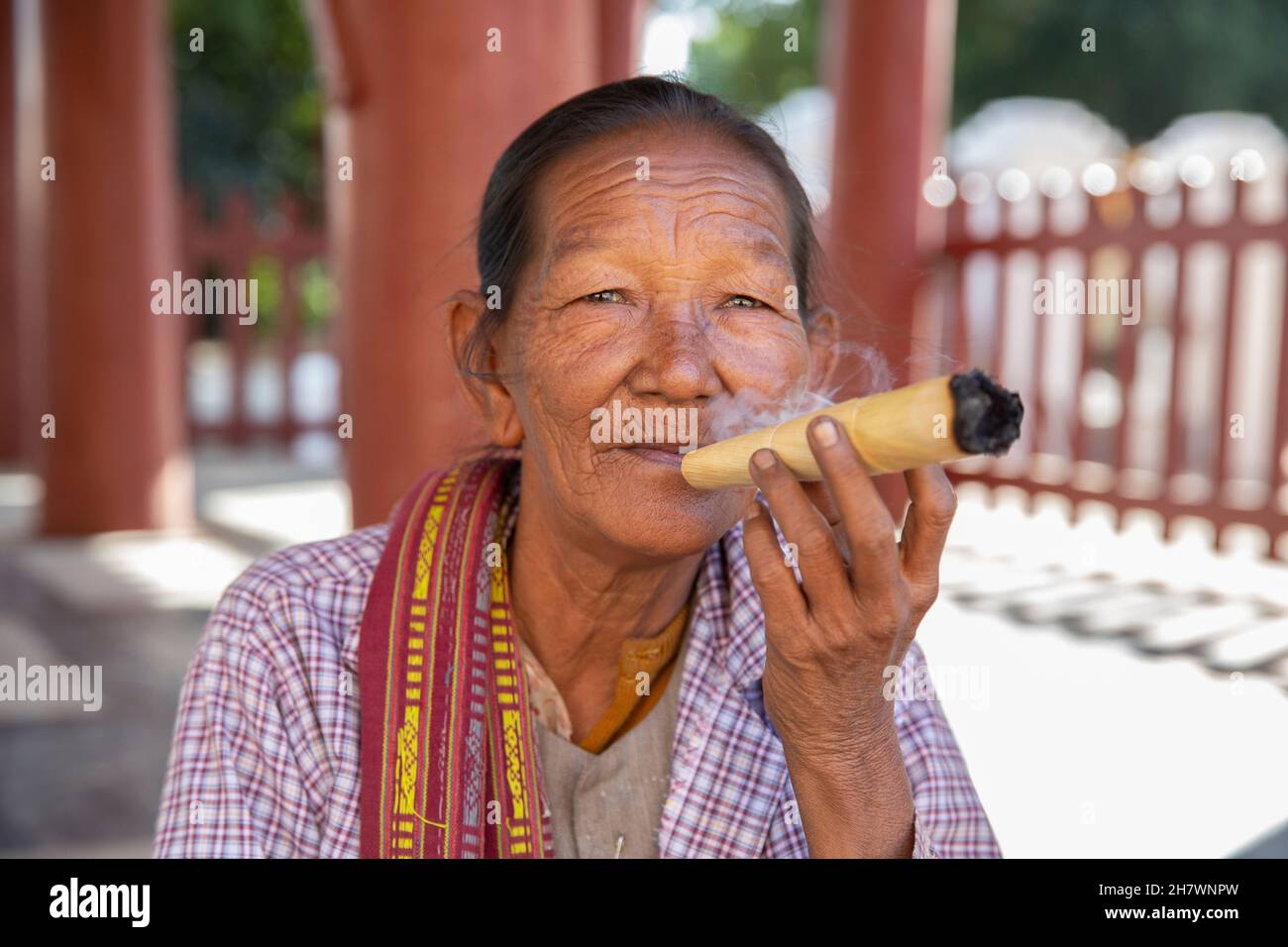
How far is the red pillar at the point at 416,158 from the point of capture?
3885 mm

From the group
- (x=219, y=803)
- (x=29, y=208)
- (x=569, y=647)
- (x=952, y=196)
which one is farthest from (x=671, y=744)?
(x=29, y=208)

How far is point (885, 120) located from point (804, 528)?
23.4 ft

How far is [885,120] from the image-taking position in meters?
8.05

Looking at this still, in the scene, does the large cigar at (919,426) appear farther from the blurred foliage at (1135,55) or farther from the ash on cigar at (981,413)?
the blurred foliage at (1135,55)

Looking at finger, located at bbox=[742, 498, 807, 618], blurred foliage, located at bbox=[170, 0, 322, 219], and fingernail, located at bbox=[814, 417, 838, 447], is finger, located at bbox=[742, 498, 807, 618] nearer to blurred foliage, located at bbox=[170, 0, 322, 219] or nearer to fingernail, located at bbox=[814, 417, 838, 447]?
fingernail, located at bbox=[814, 417, 838, 447]

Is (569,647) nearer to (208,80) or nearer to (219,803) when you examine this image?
(219,803)

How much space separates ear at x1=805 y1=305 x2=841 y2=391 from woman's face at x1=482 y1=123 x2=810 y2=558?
0.18 m

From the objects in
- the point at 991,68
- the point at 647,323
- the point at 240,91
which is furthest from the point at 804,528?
the point at 991,68

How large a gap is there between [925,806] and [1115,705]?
3.56 metres

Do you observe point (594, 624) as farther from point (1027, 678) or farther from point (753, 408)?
point (1027, 678)

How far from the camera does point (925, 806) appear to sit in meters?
1.90

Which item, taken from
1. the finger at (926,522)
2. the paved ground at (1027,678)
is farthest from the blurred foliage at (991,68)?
the finger at (926,522)

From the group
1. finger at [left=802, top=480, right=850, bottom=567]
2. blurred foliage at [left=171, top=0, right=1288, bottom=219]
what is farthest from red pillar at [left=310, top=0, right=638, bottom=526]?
blurred foliage at [left=171, top=0, right=1288, bottom=219]

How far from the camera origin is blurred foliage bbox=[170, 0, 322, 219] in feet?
54.1
